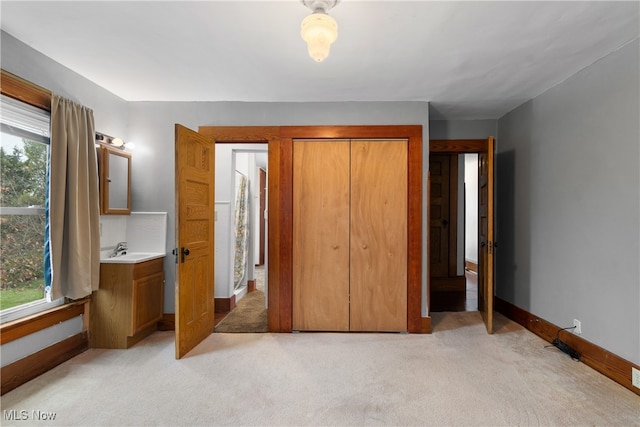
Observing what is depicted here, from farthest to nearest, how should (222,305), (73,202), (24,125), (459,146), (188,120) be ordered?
1. (222,305)
2. (459,146)
3. (188,120)
4. (73,202)
5. (24,125)

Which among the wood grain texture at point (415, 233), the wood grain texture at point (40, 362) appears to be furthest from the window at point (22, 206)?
the wood grain texture at point (415, 233)

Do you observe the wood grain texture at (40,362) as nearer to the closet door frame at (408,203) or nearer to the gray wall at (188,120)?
the gray wall at (188,120)

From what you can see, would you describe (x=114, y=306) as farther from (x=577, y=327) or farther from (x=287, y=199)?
(x=577, y=327)

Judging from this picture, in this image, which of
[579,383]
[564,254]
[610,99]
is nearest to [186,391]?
[579,383]

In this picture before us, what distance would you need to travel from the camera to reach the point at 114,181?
3.06 meters

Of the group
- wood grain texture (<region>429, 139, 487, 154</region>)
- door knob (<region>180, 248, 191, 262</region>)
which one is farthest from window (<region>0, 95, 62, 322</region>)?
wood grain texture (<region>429, 139, 487, 154</region>)

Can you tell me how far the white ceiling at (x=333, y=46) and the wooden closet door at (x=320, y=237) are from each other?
0.66 metres

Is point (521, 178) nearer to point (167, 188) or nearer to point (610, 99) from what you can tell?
point (610, 99)

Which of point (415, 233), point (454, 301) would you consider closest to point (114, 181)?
point (415, 233)

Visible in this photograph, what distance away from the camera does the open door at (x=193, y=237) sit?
265cm

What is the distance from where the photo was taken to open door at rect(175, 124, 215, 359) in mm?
2652

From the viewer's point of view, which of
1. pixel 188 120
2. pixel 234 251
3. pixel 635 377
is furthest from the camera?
pixel 234 251

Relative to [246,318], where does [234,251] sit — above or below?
above

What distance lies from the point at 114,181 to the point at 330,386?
2693 mm
